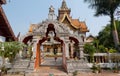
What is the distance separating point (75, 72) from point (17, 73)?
4.06 meters

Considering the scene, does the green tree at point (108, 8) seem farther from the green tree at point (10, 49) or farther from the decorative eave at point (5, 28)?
the green tree at point (10, 49)

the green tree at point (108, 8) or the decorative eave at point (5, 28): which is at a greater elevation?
the green tree at point (108, 8)

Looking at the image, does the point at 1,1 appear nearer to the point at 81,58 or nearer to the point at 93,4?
the point at 81,58

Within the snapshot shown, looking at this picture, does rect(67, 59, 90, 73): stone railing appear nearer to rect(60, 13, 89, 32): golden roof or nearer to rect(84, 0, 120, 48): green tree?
rect(84, 0, 120, 48): green tree

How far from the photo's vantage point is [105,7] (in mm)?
22766

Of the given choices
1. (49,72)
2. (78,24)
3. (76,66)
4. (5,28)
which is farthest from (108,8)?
(78,24)

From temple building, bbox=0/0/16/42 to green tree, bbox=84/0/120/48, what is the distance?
31.5ft

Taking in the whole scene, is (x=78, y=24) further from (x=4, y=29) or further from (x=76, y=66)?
(x=76, y=66)

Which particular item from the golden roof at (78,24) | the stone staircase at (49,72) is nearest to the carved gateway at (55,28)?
the stone staircase at (49,72)

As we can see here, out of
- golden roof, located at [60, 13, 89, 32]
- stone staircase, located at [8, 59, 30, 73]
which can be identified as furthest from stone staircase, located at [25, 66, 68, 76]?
golden roof, located at [60, 13, 89, 32]

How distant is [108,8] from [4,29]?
1115 cm

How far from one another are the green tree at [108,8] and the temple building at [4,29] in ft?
31.5

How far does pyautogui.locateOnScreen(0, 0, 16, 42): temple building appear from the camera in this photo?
55.3ft

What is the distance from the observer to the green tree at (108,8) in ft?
72.4
